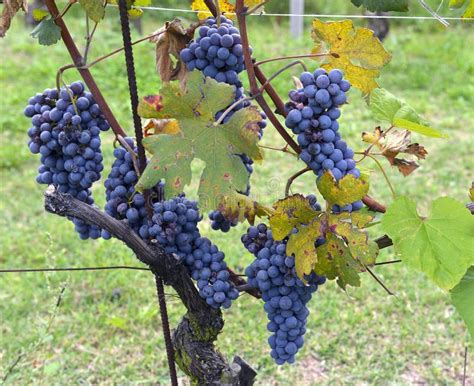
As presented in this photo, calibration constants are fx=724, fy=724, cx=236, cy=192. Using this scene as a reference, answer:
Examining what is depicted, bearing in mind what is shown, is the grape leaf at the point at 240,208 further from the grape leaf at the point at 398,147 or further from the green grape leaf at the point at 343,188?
the grape leaf at the point at 398,147

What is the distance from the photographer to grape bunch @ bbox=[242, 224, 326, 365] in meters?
1.25

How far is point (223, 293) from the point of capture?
1297 millimetres

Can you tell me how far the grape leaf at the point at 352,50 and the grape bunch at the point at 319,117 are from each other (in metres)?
0.12

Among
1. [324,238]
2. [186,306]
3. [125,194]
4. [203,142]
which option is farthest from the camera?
[186,306]

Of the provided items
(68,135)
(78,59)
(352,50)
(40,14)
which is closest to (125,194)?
(68,135)

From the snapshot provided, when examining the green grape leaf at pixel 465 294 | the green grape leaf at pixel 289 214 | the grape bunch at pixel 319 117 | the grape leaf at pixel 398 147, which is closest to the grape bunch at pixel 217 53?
the grape bunch at pixel 319 117

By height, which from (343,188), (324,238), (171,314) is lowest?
(171,314)

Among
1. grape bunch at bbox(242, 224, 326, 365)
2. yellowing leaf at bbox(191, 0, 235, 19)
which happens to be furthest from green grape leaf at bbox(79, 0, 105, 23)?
grape bunch at bbox(242, 224, 326, 365)

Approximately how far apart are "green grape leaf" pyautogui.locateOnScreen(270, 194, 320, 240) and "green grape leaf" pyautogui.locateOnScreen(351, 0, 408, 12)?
0.31m

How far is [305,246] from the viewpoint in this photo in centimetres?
116

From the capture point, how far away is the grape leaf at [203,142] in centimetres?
107

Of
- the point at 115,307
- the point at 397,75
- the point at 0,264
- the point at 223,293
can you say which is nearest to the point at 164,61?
the point at 223,293

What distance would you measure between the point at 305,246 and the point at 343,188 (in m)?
0.12

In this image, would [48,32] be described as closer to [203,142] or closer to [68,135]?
[68,135]
